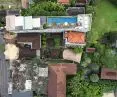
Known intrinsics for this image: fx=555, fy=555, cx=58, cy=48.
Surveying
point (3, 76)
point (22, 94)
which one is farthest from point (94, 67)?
point (3, 76)

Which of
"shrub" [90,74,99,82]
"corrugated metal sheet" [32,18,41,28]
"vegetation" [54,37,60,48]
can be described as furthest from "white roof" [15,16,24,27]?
"shrub" [90,74,99,82]

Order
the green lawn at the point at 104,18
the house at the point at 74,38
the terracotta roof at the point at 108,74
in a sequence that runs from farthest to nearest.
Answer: the green lawn at the point at 104,18 → the terracotta roof at the point at 108,74 → the house at the point at 74,38

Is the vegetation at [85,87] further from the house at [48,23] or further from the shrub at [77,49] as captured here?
the house at [48,23]

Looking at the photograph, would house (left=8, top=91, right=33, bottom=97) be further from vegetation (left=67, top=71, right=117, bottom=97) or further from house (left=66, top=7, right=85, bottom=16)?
house (left=66, top=7, right=85, bottom=16)

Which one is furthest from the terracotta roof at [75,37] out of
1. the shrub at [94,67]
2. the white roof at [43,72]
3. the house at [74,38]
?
the white roof at [43,72]

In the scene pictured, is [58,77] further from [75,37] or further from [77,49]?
[75,37]

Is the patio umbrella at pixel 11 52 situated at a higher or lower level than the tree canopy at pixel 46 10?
lower
